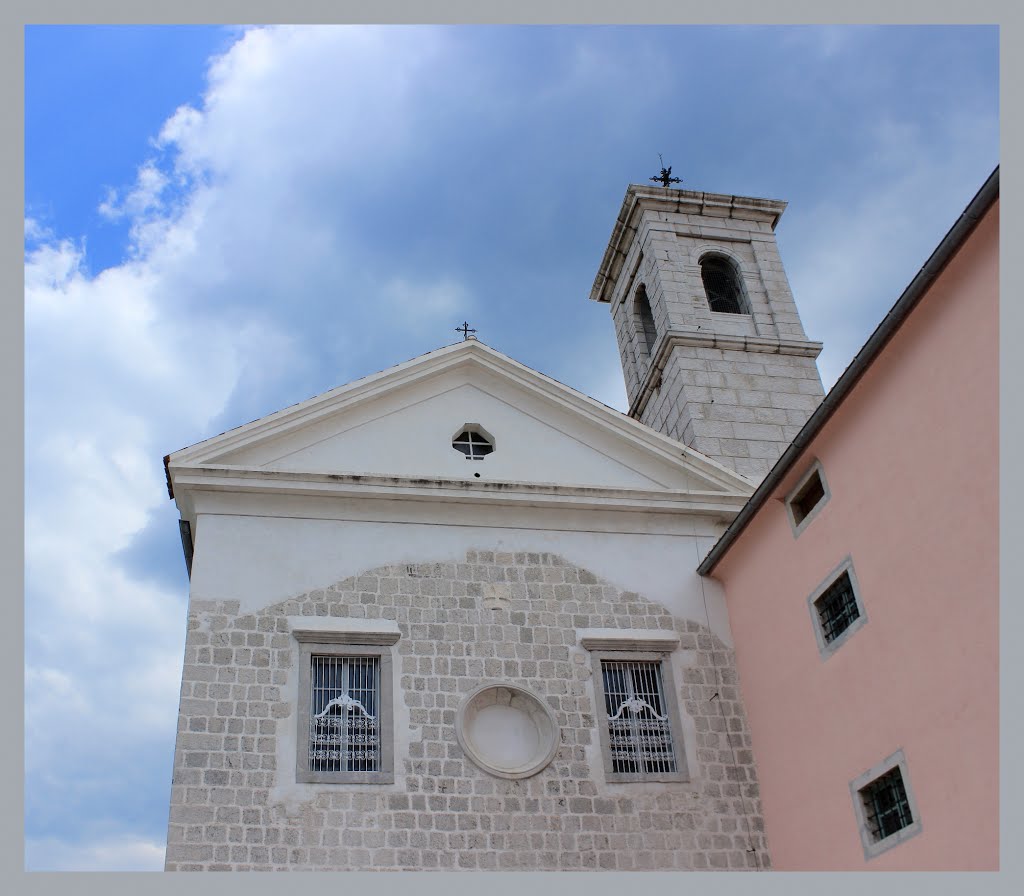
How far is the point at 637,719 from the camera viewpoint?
12414 mm

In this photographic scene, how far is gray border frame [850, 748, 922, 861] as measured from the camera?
9.25 m

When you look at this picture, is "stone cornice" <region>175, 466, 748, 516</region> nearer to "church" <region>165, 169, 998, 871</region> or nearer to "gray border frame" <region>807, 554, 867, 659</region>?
"church" <region>165, 169, 998, 871</region>

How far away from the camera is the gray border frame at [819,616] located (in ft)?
33.9

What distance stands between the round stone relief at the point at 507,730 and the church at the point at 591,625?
36mm

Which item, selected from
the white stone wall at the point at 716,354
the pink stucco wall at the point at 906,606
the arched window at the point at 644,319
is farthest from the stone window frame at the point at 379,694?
the arched window at the point at 644,319

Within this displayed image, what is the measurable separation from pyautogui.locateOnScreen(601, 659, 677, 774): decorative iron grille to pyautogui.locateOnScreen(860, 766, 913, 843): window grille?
2.54m

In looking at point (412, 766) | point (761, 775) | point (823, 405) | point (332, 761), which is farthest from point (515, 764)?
point (823, 405)

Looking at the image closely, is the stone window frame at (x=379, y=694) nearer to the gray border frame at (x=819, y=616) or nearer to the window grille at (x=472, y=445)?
the window grille at (x=472, y=445)

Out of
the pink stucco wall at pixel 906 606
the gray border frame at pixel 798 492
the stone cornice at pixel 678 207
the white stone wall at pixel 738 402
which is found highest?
the stone cornice at pixel 678 207

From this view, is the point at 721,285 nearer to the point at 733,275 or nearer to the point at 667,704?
the point at 733,275

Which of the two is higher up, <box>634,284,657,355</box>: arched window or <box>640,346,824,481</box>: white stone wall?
<box>634,284,657,355</box>: arched window

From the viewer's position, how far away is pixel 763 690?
1224cm

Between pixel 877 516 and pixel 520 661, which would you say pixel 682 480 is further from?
pixel 877 516

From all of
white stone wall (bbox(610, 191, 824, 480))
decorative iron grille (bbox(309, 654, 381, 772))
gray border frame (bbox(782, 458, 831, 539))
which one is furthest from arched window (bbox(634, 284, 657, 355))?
decorative iron grille (bbox(309, 654, 381, 772))
